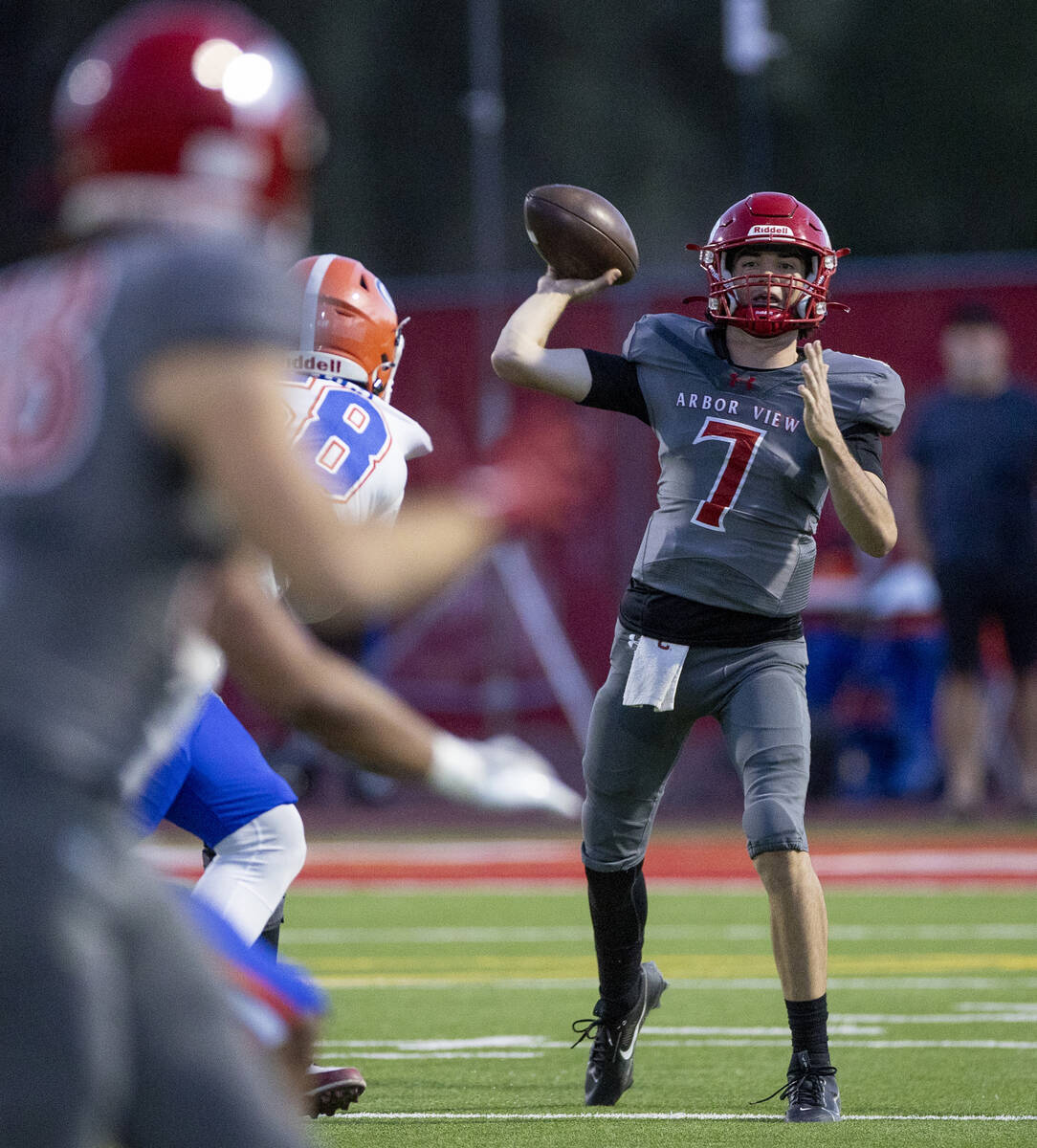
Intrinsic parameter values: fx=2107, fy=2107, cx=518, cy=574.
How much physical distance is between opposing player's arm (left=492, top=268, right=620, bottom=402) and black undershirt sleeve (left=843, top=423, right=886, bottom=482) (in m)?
0.63

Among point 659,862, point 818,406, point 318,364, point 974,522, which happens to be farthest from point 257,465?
point 974,522

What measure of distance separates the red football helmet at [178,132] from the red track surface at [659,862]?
295 inches

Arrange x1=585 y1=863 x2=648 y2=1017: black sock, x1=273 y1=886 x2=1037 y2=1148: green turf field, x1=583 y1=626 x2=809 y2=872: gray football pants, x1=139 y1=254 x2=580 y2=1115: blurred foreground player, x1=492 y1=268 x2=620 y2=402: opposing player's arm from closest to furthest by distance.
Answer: x1=139 y1=254 x2=580 y2=1115: blurred foreground player, x1=273 y1=886 x2=1037 y2=1148: green turf field, x1=583 y1=626 x2=809 y2=872: gray football pants, x1=492 y1=268 x2=620 y2=402: opposing player's arm, x1=585 y1=863 x2=648 y2=1017: black sock

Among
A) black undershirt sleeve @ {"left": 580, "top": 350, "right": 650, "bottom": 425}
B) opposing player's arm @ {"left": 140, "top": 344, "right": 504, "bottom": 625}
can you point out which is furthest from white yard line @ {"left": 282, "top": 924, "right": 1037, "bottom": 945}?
opposing player's arm @ {"left": 140, "top": 344, "right": 504, "bottom": 625}

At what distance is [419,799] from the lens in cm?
1352

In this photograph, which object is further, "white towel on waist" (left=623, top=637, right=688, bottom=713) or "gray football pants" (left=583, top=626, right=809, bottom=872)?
"white towel on waist" (left=623, top=637, right=688, bottom=713)

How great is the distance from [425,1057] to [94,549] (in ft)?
12.1

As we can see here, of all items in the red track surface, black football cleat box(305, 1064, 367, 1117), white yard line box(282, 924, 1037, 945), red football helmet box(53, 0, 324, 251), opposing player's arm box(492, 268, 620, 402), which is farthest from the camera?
the red track surface

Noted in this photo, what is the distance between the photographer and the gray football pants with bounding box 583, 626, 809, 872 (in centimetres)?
474

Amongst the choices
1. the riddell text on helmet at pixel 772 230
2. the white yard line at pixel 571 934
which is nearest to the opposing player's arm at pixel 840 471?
the riddell text on helmet at pixel 772 230

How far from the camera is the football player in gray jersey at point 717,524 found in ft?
15.9

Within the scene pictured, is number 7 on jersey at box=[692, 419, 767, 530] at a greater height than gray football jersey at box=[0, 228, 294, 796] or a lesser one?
greater

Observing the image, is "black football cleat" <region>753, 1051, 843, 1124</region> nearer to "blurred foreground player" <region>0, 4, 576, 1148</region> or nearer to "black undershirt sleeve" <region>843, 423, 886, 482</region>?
"black undershirt sleeve" <region>843, 423, 886, 482</region>

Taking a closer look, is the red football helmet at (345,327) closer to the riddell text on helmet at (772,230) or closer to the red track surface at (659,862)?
the riddell text on helmet at (772,230)
